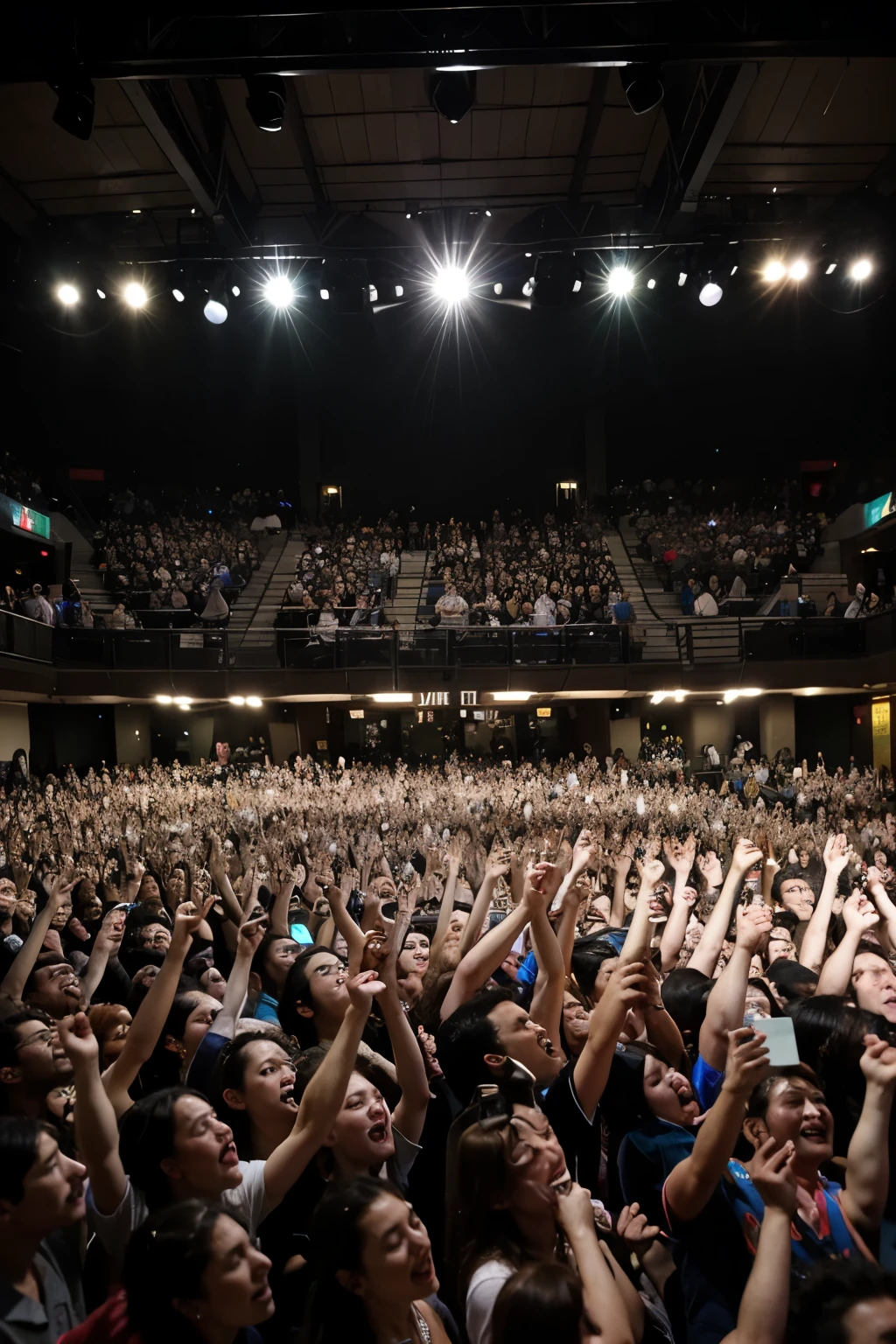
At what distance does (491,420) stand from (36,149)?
15.1 m

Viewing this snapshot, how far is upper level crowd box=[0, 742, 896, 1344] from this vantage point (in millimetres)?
1520

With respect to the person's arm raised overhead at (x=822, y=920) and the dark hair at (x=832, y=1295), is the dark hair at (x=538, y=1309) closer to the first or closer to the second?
the dark hair at (x=832, y=1295)

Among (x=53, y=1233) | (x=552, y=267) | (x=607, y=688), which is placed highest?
(x=552, y=267)

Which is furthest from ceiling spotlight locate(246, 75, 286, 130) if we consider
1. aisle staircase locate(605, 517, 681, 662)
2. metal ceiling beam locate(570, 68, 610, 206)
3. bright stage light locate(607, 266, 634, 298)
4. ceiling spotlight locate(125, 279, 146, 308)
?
aisle staircase locate(605, 517, 681, 662)

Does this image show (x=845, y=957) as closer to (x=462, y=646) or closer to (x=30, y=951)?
(x=30, y=951)

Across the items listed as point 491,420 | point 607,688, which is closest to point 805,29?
point 607,688

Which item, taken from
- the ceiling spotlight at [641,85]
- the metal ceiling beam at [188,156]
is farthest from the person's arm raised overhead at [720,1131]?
the metal ceiling beam at [188,156]

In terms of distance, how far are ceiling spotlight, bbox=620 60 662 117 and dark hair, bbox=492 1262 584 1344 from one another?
25.6 feet

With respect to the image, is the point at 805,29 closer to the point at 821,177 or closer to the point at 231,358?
the point at 821,177

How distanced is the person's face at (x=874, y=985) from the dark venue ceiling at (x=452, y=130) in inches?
241

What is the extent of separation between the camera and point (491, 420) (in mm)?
23859

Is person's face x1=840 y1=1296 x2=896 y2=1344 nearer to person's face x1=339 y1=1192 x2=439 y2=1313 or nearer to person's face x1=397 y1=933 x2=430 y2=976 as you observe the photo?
person's face x1=339 y1=1192 x2=439 y2=1313

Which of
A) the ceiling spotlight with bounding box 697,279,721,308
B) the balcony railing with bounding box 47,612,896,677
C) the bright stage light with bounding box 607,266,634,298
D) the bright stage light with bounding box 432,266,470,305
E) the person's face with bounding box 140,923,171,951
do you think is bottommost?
the person's face with bounding box 140,923,171,951

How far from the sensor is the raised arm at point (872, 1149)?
6.42 ft
